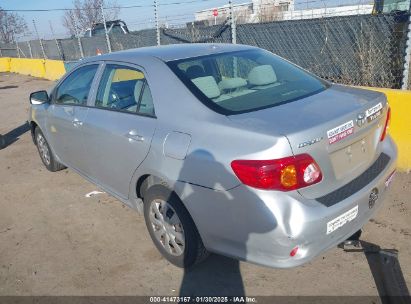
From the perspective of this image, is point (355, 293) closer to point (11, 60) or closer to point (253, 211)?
point (253, 211)

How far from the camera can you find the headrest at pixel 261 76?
3.09 m

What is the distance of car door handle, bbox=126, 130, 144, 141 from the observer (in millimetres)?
2940

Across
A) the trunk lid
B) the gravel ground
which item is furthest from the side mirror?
the trunk lid

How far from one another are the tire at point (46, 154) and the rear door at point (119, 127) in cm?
152

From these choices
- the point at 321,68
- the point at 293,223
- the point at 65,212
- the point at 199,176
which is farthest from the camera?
the point at 321,68

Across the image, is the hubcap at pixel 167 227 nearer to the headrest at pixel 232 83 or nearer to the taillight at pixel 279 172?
the taillight at pixel 279 172

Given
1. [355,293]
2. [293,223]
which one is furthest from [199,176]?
[355,293]

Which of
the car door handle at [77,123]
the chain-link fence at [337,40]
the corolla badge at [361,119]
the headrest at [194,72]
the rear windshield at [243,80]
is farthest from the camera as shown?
the chain-link fence at [337,40]

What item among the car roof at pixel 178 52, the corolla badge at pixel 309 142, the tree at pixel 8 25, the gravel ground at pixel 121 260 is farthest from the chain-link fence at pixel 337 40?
the tree at pixel 8 25

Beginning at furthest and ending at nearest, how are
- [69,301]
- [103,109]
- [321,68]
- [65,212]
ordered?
[321,68]
[65,212]
[103,109]
[69,301]

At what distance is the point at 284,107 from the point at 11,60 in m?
24.0

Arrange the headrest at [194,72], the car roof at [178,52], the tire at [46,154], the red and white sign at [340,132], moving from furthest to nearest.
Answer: the tire at [46,154] < the car roof at [178,52] < the headrest at [194,72] < the red and white sign at [340,132]

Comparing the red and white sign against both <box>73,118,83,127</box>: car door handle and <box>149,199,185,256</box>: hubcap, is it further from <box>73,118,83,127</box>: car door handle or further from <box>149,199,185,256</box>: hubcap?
<box>73,118,83,127</box>: car door handle

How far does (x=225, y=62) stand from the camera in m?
3.32
